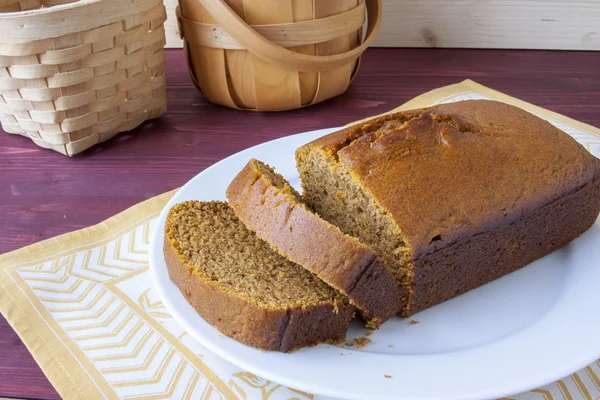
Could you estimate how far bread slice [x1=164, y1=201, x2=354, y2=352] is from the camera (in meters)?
1.50

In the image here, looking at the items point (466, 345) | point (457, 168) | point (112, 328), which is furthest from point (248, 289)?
point (457, 168)

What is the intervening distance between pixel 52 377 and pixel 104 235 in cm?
66

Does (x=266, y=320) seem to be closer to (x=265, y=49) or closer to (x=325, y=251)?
(x=325, y=251)

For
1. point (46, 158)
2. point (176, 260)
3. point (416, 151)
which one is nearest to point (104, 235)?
point (176, 260)

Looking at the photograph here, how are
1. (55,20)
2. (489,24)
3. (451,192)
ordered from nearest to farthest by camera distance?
(451,192)
(55,20)
(489,24)

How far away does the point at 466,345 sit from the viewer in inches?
61.7

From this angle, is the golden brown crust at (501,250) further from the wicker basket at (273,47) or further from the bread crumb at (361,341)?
the wicker basket at (273,47)

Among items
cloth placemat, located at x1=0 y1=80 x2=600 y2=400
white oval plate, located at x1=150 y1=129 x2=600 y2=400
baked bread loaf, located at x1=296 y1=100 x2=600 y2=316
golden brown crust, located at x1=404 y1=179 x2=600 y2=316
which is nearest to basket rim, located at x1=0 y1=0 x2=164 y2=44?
cloth placemat, located at x1=0 y1=80 x2=600 y2=400

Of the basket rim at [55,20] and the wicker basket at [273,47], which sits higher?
the basket rim at [55,20]

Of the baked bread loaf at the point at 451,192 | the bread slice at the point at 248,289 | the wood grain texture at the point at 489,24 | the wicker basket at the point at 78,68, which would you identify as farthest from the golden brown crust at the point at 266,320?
the wood grain texture at the point at 489,24

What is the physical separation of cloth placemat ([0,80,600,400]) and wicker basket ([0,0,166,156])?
607 millimetres

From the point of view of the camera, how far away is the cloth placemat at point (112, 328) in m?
1.52

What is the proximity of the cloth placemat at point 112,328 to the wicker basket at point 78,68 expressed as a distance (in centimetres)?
61

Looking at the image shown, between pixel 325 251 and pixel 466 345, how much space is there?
43cm
